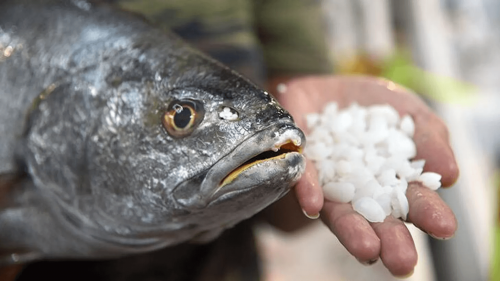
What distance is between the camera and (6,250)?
863mm

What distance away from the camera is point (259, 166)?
0.58 meters

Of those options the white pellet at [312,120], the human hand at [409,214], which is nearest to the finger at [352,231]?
the human hand at [409,214]

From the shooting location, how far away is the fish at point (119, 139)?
2.02 ft

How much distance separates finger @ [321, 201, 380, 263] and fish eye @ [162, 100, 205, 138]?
234 millimetres

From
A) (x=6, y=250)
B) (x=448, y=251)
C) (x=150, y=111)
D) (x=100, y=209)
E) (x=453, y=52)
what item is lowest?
(x=448, y=251)

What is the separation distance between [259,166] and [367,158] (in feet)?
0.79

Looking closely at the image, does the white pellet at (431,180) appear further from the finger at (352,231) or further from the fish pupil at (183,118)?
the fish pupil at (183,118)

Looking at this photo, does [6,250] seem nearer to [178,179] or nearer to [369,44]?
[178,179]

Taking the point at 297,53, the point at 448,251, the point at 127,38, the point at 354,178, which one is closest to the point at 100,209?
the point at 127,38

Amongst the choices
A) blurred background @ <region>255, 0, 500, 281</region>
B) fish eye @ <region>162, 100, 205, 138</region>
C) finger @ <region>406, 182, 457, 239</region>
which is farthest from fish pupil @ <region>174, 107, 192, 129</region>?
blurred background @ <region>255, 0, 500, 281</region>

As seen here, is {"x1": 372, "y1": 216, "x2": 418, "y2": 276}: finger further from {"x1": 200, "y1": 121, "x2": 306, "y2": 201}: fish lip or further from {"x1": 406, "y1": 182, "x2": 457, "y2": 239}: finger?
{"x1": 200, "y1": 121, "x2": 306, "y2": 201}: fish lip

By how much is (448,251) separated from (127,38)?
55.4 inches

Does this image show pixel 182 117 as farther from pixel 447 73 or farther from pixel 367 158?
pixel 447 73

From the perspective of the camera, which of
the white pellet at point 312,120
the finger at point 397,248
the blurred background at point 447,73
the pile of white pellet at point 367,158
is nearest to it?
the finger at point 397,248
